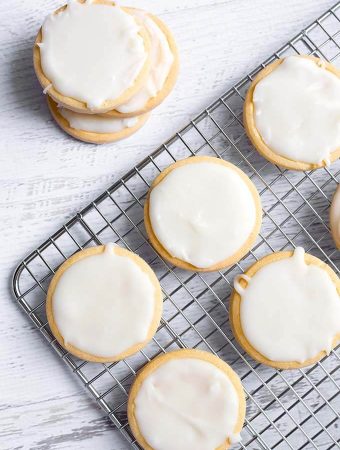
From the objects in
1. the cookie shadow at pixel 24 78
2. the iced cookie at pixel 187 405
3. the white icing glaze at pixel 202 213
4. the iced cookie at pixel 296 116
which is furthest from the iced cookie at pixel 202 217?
the cookie shadow at pixel 24 78

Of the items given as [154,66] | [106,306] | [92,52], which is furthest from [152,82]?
[106,306]

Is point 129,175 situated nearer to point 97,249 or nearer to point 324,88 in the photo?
point 97,249

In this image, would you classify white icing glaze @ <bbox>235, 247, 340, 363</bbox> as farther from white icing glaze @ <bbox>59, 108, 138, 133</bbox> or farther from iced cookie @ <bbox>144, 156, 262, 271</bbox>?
white icing glaze @ <bbox>59, 108, 138, 133</bbox>

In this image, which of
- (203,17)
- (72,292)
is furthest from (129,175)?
(203,17)

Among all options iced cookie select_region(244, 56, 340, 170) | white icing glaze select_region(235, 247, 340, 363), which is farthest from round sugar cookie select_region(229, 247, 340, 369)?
iced cookie select_region(244, 56, 340, 170)

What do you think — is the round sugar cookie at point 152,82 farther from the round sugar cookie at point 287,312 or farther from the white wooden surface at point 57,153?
the round sugar cookie at point 287,312

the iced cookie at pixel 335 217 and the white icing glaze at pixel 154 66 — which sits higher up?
the white icing glaze at pixel 154 66
